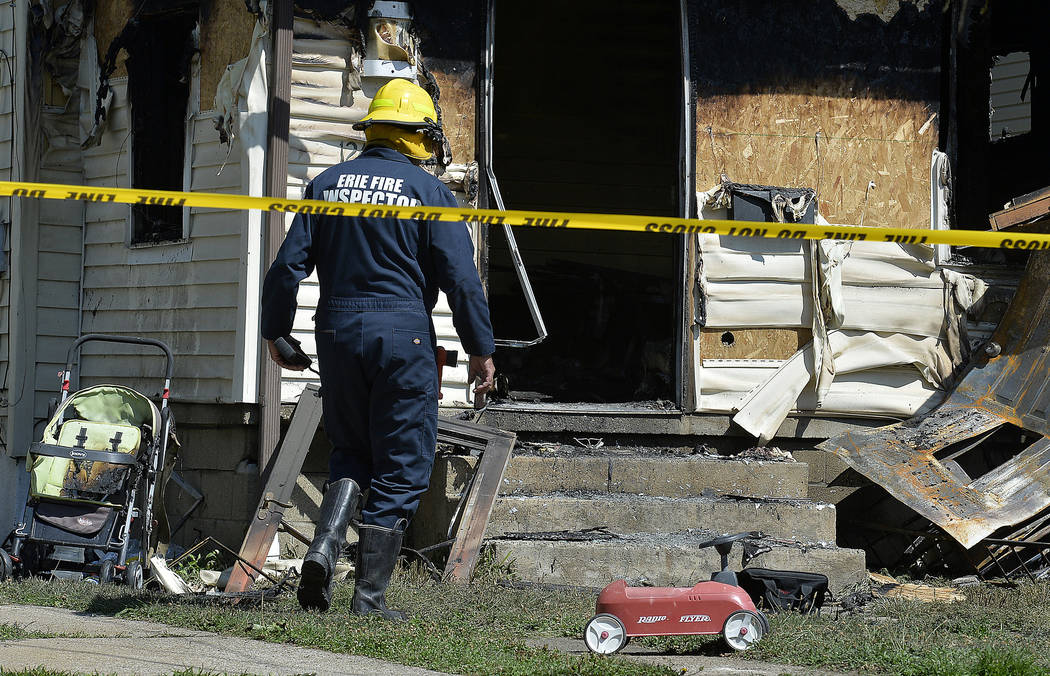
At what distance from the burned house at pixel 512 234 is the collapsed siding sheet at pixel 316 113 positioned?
14mm

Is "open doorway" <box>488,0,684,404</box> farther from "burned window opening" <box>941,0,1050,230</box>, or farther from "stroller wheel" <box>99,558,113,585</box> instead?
"stroller wheel" <box>99,558,113,585</box>

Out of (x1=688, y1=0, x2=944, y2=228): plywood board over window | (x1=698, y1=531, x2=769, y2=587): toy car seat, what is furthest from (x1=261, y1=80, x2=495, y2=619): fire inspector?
(x1=688, y1=0, x2=944, y2=228): plywood board over window

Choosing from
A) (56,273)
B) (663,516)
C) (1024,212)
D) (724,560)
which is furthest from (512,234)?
(724,560)

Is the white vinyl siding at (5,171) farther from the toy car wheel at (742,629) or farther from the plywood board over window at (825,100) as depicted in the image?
the toy car wheel at (742,629)

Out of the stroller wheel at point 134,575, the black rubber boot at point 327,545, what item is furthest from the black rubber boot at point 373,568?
the stroller wheel at point 134,575

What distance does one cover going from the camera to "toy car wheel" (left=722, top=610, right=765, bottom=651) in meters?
4.38

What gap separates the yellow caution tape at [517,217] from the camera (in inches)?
180

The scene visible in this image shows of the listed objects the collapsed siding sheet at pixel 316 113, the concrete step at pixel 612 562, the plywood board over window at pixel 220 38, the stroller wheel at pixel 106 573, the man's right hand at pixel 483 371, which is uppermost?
the plywood board over window at pixel 220 38

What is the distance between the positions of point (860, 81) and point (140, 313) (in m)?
5.15

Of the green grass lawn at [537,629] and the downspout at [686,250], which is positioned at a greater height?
the downspout at [686,250]

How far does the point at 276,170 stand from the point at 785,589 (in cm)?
397

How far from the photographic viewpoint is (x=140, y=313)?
8.64m

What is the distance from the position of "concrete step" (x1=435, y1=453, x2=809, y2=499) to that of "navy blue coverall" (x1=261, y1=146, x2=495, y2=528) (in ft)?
8.00

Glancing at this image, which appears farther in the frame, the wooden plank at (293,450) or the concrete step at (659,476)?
the concrete step at (659,476)
